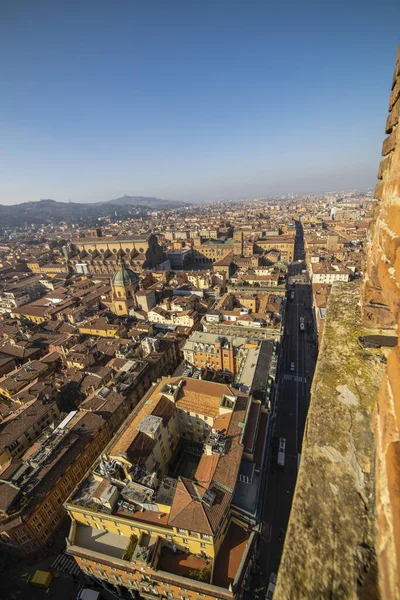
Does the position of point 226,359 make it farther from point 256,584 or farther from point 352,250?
point 352,250

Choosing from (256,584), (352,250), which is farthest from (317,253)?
(256,584)

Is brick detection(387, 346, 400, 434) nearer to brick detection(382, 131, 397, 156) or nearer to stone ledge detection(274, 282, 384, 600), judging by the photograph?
stone ledge detection(274, 282, 384, 600)

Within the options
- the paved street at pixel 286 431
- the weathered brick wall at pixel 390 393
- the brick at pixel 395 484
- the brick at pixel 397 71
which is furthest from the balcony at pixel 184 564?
Answer: the brick at pixel 397 71

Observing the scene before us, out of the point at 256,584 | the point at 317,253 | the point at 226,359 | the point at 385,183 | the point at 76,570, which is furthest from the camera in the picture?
the point at 317,253

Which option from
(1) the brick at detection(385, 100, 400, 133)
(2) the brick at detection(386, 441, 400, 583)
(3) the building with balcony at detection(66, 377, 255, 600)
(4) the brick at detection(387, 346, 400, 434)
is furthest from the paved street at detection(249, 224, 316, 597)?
(1) the brick at detection(385, 100, 400, 133)

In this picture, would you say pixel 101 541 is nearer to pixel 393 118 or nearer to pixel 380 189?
pixel 380 189
